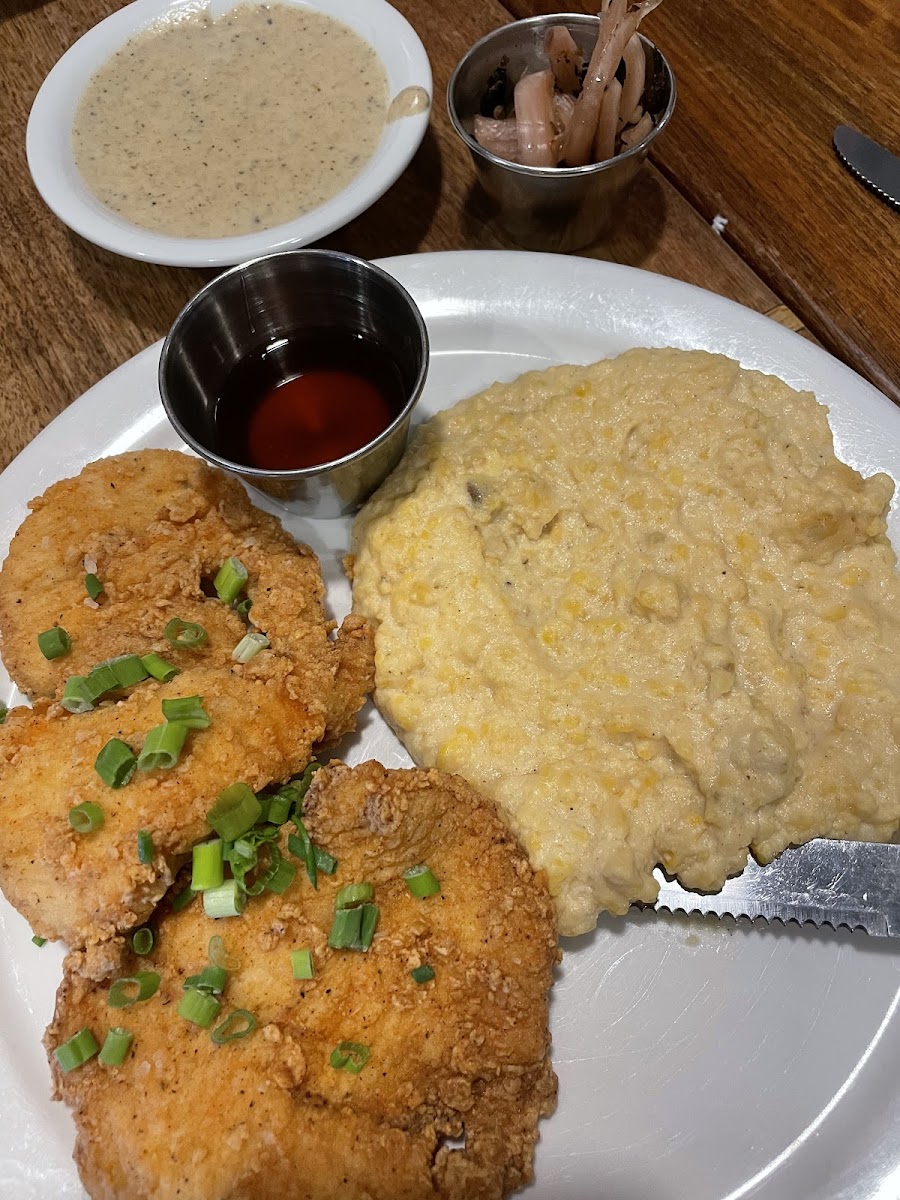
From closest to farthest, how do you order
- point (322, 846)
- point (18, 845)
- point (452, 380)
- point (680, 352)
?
point (18, 845), point (322, 846), point (680, 352), point (452, 380)

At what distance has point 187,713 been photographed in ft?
7.95

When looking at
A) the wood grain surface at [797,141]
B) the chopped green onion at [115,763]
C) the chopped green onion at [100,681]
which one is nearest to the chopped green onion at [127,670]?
the chopped green onion at [100,681]

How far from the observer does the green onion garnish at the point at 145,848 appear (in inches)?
88.9

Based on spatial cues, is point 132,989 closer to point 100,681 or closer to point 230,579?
point 100,681

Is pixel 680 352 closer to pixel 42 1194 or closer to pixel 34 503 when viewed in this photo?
pixel 34 503

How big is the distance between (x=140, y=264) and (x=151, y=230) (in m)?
0.57

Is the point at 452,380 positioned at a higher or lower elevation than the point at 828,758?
higher

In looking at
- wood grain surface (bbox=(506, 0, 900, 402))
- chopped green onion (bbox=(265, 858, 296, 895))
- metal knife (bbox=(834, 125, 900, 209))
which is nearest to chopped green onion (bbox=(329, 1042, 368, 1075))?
chopped green onion (bbox=(265, 858, 296, 895))

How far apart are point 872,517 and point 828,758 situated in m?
0.86

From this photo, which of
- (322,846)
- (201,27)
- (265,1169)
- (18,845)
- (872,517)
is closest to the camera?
(265,1169)

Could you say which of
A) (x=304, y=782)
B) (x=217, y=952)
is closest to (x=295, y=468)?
(x=304, y=782)

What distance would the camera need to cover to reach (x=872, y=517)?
2826 millimetres

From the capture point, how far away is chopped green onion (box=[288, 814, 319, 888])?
2.47m

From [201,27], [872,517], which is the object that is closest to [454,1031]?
[872,517]
